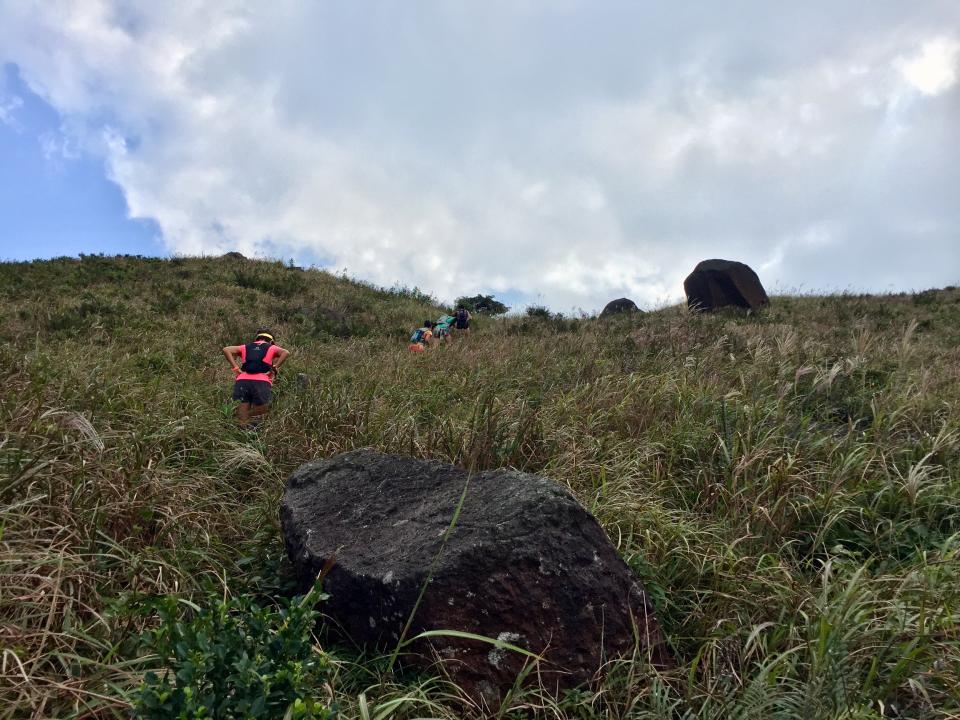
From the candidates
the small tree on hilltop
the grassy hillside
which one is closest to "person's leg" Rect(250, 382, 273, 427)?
the grassy hillside

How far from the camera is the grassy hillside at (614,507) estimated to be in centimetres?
209

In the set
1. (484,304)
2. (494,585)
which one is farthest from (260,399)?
(484,304)

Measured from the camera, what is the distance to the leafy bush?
145 cm

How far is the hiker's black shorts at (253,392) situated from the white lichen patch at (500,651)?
5.02m

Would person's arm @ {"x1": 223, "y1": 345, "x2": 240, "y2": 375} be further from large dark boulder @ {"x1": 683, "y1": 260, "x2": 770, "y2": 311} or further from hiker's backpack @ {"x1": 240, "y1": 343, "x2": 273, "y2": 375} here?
large dark boulder @ {"x1": 683, "y1": 260, "x2": 770, "y2": 311}

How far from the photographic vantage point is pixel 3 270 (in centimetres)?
1922

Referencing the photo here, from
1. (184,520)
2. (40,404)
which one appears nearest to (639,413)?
(184,520)

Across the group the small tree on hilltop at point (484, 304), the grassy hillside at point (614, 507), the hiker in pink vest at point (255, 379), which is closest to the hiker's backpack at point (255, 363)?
the hiker in pink vest at point (255, 379)

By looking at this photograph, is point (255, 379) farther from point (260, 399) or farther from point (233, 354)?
point (233, 354)

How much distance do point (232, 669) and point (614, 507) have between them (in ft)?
7.26

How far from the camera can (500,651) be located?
2.22 metres

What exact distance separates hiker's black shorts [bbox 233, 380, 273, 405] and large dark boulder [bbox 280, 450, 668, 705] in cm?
412

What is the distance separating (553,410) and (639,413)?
2.51 ft

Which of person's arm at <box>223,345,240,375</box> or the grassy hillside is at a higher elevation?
person's arm at <box>223,345,240,375</box>
